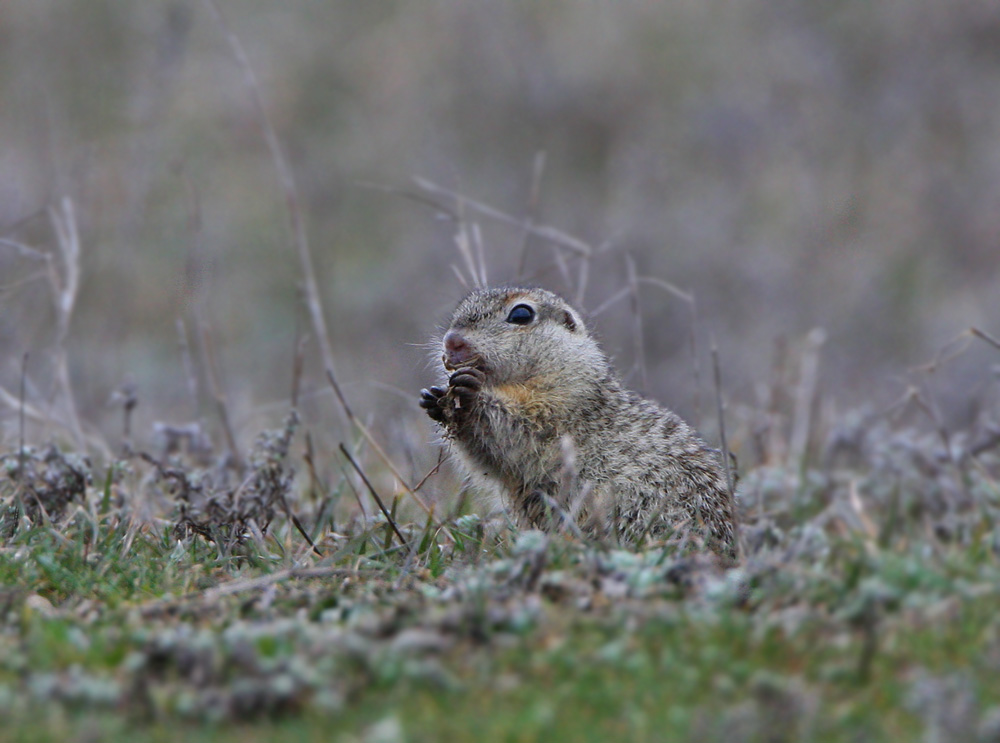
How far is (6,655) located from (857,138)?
14.0 metres

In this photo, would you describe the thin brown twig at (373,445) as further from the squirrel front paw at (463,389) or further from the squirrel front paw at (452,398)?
the squirrel front paw at (463,389)

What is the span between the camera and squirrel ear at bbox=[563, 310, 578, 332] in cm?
649

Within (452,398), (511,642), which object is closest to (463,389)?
(452,398)

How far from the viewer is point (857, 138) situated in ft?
51.5

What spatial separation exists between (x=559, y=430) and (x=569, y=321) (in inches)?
32.5

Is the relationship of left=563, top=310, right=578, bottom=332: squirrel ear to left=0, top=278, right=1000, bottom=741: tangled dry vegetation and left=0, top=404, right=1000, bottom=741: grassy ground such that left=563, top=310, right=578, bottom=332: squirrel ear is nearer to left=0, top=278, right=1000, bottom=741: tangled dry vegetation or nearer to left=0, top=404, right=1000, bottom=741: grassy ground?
left=0, top=278, right=1000, bottom=741: tangled dry vegetation

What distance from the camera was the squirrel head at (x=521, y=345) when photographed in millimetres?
6164

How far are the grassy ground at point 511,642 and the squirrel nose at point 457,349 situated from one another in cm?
136

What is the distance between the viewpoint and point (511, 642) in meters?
3.43

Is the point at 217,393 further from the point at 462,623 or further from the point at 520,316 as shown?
the point at 462,623

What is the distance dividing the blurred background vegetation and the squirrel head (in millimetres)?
4979

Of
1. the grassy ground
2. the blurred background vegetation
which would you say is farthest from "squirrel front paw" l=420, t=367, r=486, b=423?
the blurred background vegetation

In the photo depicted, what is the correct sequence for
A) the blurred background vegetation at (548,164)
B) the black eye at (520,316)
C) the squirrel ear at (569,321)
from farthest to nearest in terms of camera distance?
the blurred background vegetation at (548,164) < the squirrel ear at (569,321) < the black eye at (520,316)

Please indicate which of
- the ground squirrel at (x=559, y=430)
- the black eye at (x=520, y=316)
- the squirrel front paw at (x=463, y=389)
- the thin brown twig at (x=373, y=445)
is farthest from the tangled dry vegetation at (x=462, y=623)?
the black eye at (x=520, y=316)
